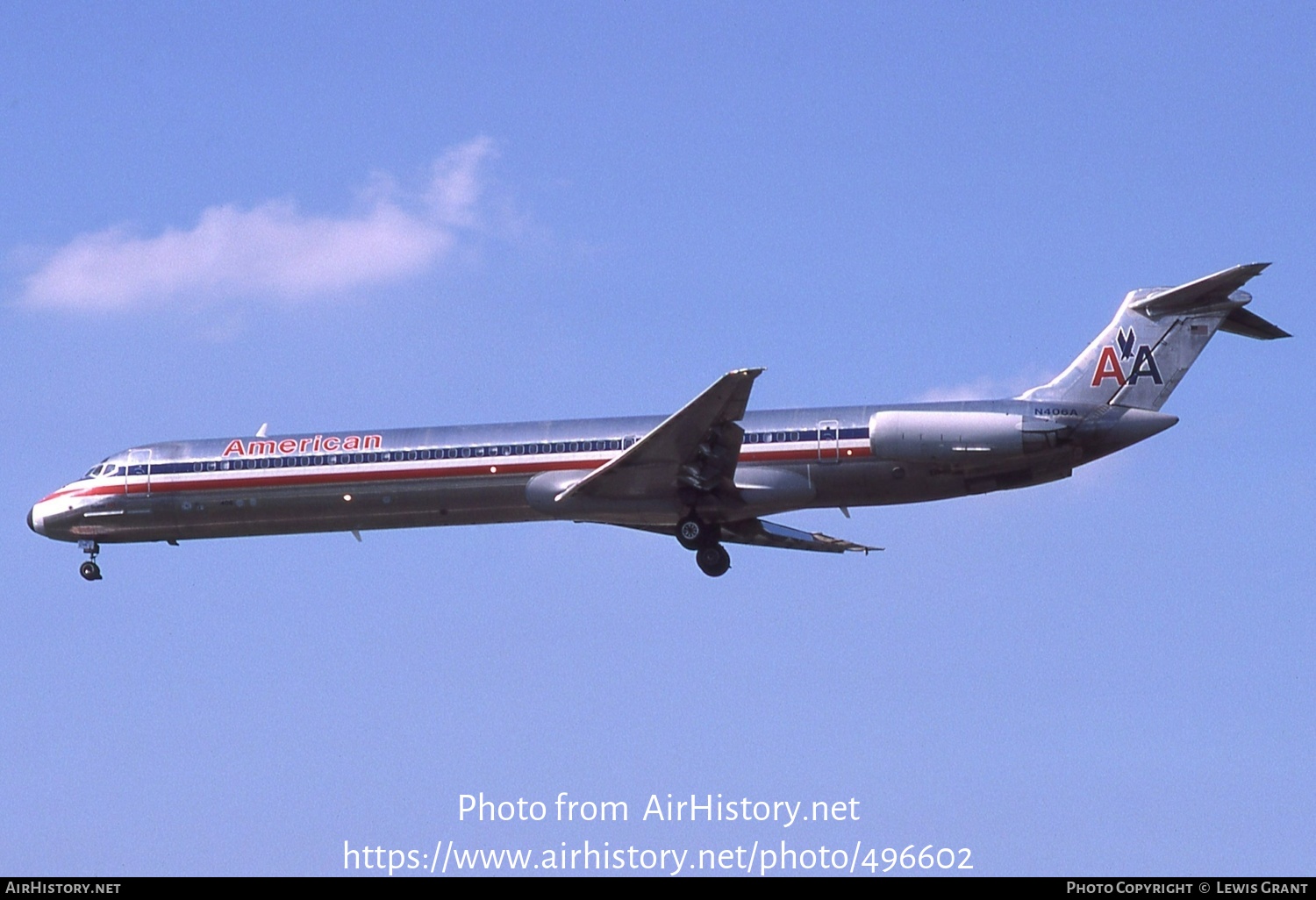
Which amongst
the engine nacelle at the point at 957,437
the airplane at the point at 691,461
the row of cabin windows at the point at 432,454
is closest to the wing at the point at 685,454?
the airplane at the point at 691,461

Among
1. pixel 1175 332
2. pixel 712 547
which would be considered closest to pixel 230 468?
pixel 712 547

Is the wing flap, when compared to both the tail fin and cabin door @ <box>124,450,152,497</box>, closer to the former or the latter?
the tail fin

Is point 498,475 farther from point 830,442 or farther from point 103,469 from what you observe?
point 103,469

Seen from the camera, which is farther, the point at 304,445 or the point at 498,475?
the point at 304,445

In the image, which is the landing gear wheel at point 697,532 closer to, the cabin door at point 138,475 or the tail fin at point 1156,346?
the tail fin at point 1156,346

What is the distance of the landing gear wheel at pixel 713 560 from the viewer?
109 ft

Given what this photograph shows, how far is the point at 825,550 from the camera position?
36.3 metres

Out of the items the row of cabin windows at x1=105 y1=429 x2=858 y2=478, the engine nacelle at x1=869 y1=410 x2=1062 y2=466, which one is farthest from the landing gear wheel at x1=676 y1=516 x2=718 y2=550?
the engine nacelle at x1=869 y1=410 x2=1062 y2=466

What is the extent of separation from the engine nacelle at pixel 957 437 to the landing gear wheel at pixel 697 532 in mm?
3753

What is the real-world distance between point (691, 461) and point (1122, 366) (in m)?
7.85

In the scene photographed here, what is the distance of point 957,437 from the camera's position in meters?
30.6

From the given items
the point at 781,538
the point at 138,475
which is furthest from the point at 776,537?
the point at 138,475
